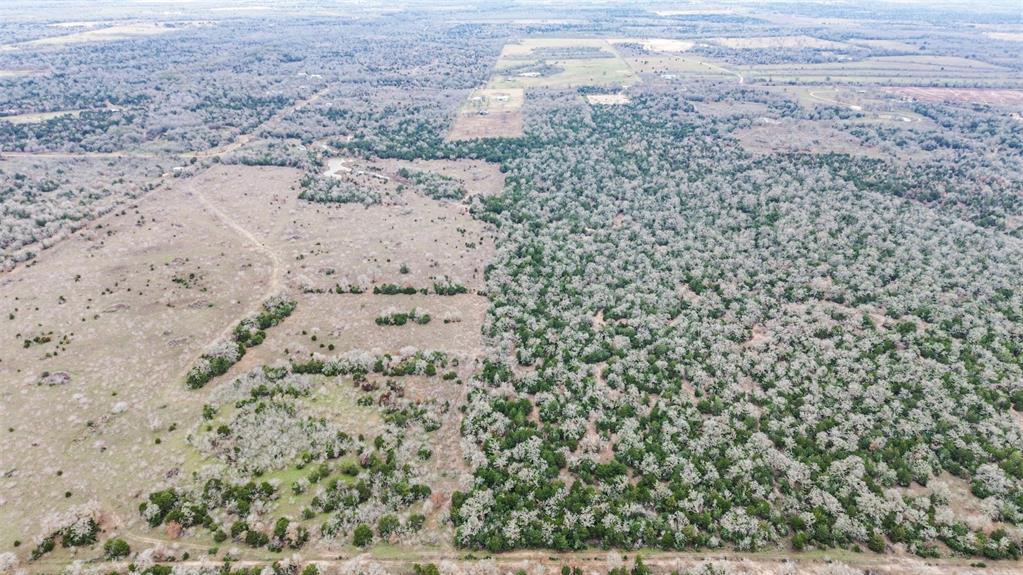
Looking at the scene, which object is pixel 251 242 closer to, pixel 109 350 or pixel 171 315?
pixel 171 315

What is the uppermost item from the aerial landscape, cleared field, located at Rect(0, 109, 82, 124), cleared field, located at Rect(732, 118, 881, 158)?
cleared field, located at Rect(0, 109, 82, 124)

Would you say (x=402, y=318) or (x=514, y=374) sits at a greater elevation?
(x=402, y=318)

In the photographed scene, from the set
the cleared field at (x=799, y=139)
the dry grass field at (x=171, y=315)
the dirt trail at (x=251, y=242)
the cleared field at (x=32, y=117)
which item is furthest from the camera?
the cleared field at (x=32, y=117)

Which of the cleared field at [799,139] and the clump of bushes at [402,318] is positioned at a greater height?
the cleared field at [799,139]

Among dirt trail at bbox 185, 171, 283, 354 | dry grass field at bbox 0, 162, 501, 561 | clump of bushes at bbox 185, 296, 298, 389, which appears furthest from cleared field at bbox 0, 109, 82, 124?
clump of bushes at bbox 185, 296, 298, 389

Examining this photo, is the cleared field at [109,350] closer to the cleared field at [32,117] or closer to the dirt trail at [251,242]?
the dirt trail at [251,242]

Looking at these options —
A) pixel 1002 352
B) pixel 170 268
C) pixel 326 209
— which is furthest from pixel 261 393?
pixel 1002 352

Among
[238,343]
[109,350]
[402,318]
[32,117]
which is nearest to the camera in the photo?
[109,350]

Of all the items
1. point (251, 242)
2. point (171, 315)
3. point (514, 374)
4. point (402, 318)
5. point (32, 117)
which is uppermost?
point (32, 117)

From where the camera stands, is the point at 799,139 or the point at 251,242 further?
the point at 799,139

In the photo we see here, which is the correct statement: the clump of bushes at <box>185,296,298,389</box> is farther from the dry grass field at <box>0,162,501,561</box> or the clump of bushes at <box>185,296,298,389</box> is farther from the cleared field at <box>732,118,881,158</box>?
the cleared field at <box>732,118,881,158</box>

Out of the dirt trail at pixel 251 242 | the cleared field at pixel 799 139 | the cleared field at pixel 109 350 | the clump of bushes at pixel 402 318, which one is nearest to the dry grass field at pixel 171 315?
the cleared field at pixel 109 350

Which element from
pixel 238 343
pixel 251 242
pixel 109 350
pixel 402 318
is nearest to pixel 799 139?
pixel 402 318
